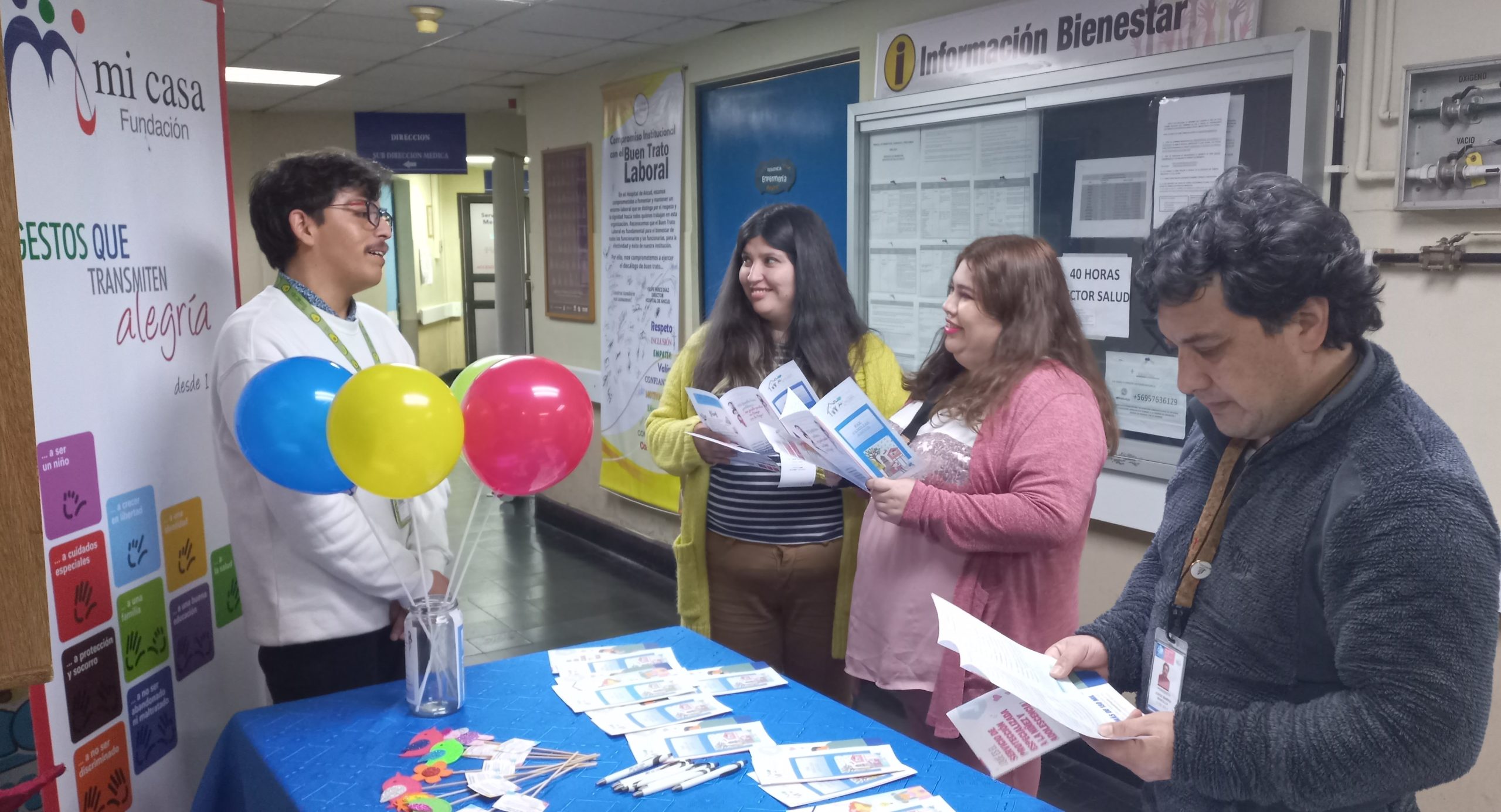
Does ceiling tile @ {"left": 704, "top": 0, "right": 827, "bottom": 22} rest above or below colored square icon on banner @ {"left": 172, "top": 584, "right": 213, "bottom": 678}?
above

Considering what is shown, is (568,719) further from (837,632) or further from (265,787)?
(837,632)

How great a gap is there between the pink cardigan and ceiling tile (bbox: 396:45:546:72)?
407 cm

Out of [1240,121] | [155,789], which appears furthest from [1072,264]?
[155,789]

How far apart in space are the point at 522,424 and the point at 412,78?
5.03 metres

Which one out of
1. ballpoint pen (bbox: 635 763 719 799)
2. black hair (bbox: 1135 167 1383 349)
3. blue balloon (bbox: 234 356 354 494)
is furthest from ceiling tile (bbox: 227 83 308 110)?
black hair (bbox: 1135 167 1383 349)

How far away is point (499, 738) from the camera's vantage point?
5.49 ft

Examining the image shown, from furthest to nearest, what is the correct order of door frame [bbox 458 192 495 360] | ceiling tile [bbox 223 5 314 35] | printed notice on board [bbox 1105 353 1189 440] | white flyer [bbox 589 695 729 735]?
door frame [bbox 458 192 495 360], ceiling tile [bbox 223 5 314 35], printed notice on board [bbox 1105 353 1189 440], white flyer [bbox 589 695 729 735]

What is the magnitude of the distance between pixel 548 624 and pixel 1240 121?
3.42 m

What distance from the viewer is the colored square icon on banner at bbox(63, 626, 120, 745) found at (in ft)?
6.04

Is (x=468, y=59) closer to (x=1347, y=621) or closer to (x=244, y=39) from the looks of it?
(x=244, y=39)

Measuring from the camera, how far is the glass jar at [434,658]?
173 centimetres

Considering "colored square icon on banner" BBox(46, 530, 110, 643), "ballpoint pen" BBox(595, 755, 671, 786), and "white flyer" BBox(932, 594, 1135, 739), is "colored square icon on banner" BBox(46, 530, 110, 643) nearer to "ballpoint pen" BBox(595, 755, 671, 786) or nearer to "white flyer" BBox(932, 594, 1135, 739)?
"ballpoint pen" BBox(595, 755, 671, 786)

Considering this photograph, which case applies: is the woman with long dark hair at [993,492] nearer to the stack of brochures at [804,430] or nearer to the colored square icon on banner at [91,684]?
the stack of brochures at [804,430]

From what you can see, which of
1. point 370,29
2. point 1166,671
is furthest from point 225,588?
point 370,29
